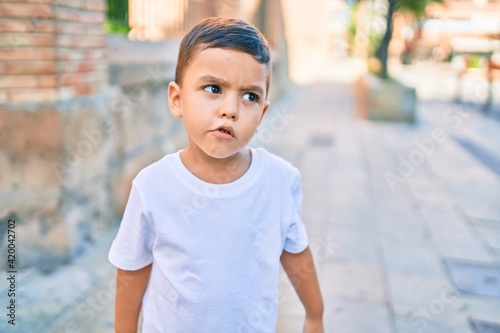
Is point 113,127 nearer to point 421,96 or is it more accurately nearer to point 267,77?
point 267,77

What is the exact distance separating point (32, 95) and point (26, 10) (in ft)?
1.66

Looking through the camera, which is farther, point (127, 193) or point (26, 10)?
point (127, 193)

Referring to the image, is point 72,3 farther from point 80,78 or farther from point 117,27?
point 117,27

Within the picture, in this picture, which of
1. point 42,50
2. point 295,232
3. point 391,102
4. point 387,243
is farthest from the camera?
point 391,102

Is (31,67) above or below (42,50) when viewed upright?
below

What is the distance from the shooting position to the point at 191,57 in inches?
52.8

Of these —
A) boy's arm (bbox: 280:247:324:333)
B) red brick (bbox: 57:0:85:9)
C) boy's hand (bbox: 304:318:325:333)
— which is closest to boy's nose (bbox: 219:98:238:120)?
boy's arm (bbox: 280:247:324:333)

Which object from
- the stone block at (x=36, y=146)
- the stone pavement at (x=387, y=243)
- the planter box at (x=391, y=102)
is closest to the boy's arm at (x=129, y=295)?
the stone pavement at (x=387, y=243)

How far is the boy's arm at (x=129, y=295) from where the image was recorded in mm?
1460

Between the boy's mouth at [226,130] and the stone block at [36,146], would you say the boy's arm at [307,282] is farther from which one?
the stone block at [36,146]

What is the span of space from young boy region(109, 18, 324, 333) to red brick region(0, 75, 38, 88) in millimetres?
1919

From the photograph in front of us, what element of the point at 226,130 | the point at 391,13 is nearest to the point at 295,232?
the point at 226,130

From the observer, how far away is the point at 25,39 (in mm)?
2893

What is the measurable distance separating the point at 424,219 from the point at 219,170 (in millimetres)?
3487
